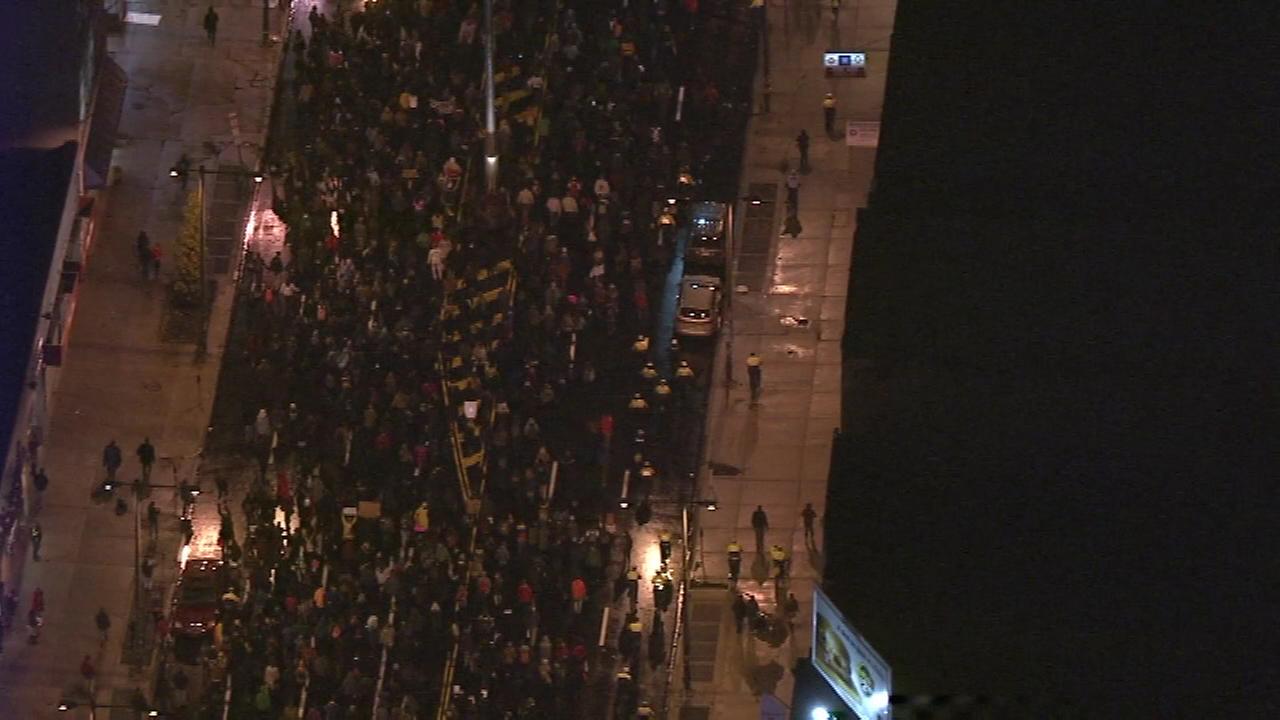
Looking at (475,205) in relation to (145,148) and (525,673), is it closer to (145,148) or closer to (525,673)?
(145,148)

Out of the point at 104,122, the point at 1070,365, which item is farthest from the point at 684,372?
the point at 104,122

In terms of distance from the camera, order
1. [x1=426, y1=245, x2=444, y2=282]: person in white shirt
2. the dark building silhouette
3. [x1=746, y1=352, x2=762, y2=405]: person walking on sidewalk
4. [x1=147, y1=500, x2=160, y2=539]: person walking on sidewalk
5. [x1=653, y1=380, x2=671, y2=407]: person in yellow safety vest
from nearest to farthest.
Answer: the dark building silhouette → [x1=147, y1=500, x2=160, y2=539]: person walking on sidewalk → [x1=653, y1=380, x2=671, y2=407]: person in yellow safety vest → [x1=746, y1=352, x2=762, y2=405]: person walking on sidewalk → [x1=426, y1=245, x2=444, y2=282]: person in white shirt


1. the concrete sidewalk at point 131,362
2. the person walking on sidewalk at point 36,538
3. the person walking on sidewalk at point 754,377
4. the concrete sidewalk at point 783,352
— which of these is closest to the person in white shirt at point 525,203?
the concrete sidewalk at point 783,352

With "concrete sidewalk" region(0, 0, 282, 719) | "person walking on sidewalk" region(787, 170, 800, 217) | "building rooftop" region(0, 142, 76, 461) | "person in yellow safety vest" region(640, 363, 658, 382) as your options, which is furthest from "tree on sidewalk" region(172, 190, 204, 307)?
"person walking on sidewalk" region(787, 170, 800, 217)

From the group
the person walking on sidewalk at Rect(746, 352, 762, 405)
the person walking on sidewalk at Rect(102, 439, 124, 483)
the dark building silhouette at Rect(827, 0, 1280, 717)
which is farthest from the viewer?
the person walking on sidewalk at Rect(746, 352, 762, 405)

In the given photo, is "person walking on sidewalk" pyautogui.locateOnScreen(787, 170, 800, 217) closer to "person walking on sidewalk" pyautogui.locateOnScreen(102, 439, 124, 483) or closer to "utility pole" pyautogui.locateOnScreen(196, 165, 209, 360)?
"utility pole" pyautogui.locateOnScreen(196, 165, 209, 360)

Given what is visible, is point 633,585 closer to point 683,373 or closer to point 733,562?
point 733,562

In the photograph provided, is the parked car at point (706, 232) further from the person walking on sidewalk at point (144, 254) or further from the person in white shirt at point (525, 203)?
the person walking on sidewalk at point (144, 254)

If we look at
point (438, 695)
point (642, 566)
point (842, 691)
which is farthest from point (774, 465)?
point (842, 691)
